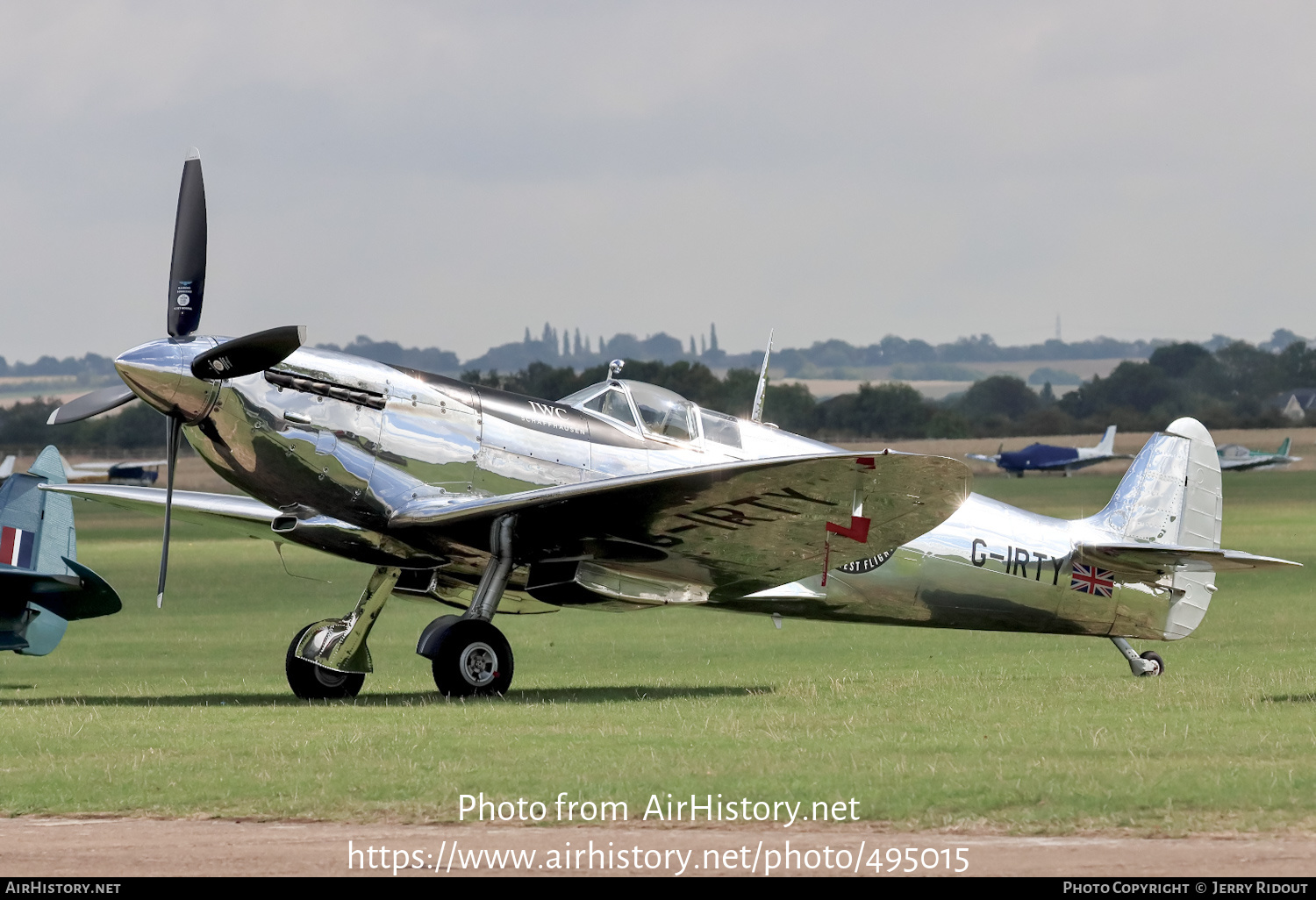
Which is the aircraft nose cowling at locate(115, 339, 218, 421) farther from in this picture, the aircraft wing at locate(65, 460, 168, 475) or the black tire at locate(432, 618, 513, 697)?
the aircraft wing at locate(65, 460, 168, 475)

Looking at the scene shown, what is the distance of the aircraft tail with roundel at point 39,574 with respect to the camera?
15867 millimetres

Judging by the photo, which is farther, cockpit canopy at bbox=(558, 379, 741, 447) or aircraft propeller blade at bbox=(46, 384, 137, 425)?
aircraft propeller blade at bbox=(46, 384, 137, 425)

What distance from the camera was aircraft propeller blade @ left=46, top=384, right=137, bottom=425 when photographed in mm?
14320

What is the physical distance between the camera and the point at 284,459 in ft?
42.9

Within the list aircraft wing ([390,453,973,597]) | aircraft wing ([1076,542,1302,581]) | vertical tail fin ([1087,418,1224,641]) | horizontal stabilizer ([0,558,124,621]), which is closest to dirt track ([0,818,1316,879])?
aircraft wing ([390,453,973,597])

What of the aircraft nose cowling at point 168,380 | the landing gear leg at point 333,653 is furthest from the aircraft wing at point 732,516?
the aircraft nose cowling at point 168,380

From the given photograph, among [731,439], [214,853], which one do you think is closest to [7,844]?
[214,853]

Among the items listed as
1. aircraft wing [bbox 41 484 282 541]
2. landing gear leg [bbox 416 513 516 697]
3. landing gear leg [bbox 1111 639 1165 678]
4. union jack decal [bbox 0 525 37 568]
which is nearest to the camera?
landing gear leg [bbox 416 513 516 697]

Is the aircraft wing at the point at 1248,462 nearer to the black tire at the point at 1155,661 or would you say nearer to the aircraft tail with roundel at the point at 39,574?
the black tire at the point at 1155,661

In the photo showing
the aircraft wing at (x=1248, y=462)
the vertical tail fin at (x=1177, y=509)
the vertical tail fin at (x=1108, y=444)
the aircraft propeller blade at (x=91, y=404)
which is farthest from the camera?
the vertical tail fin at (x=1108, y=444)

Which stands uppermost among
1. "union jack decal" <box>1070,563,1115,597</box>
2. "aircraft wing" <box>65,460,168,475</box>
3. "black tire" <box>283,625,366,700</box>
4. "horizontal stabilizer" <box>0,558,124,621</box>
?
"union jack decal" <box>1070,563,1115,597</box>

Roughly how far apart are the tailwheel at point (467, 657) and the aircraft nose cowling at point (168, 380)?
249 centimetres

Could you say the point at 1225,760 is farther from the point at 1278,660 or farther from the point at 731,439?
the point at 1278,660

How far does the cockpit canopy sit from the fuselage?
0.03m
